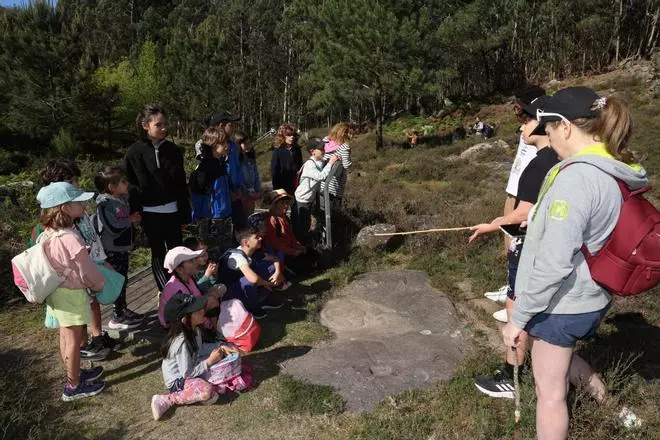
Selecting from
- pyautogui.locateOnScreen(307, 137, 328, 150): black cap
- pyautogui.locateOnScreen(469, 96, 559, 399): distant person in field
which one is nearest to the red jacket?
pyautogui.locateOnScreen(307, 137, 328, 150): black cap

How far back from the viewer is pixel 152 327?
449cm

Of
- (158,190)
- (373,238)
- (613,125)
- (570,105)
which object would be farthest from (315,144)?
(613,125)

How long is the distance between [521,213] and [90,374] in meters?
3.29

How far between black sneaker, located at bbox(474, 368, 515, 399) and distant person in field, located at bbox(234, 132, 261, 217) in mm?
3417

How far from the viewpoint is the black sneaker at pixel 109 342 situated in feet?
13.5

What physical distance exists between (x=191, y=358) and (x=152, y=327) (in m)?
1.26

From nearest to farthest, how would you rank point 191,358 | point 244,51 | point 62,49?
point 191,358 → point 62,49 → point 244,51

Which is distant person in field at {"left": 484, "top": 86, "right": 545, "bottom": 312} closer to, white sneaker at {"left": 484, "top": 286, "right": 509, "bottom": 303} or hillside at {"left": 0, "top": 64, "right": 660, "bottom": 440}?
white sneaker at {"left": 484, "top": 286, "right": 509, "bottom": 303}

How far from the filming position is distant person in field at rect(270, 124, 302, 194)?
20.4 ft

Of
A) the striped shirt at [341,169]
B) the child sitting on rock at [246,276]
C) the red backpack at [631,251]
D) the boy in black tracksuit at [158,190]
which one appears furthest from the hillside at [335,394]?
the red backpack at [631,251]

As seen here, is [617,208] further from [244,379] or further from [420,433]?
[244,379]

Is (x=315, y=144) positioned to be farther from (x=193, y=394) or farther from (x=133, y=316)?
(x=193, y=394)

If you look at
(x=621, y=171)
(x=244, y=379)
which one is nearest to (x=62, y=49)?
(x=244, y=379)

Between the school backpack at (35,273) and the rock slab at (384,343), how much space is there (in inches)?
71.1
